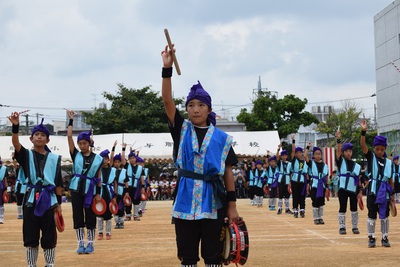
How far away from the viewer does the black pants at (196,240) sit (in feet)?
22.1

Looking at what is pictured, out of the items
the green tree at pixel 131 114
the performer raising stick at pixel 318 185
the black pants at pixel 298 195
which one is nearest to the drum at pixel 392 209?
the performer raising stick at pixel 318 185

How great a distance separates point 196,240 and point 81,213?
609 cm

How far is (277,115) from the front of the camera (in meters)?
55.1

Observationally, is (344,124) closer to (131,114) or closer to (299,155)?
(131,114)

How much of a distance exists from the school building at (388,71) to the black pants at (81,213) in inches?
1521

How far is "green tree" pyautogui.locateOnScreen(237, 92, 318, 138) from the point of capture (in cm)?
5469

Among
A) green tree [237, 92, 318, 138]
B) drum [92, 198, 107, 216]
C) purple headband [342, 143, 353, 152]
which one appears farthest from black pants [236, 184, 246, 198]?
drum [92, 198, 107, 216]

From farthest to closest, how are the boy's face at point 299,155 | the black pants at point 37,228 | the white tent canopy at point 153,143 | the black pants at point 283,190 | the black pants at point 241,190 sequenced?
1. the black pants at point 241,190
2. the white tent canopy at point 153,143
3. the black pants at point 283,190
4. the boy's face at point 299,155
5. the black pants at point 37,228

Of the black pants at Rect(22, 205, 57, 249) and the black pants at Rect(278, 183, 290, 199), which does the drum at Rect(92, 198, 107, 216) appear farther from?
the black pants at Rect(278, 183, 290, 199)

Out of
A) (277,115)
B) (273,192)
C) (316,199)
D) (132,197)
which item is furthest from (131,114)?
(316,199)

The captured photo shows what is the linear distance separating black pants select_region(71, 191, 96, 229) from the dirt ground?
1.73 ft

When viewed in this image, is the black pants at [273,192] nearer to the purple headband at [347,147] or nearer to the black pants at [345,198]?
the black pants at [345,198]

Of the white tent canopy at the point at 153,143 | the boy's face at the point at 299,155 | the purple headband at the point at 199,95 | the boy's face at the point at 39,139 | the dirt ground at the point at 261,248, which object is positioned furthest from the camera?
the white tent canopy at the point at 153,143

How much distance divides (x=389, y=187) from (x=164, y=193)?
3253 cm
